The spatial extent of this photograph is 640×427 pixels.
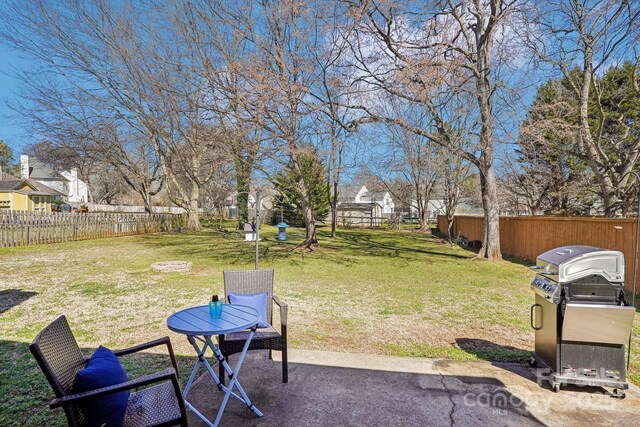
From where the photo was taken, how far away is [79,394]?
167cm

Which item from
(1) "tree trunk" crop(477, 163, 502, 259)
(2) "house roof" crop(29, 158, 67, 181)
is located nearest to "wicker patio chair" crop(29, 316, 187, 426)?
(1) "tree trunk" crop(477, 163, 502, 259)

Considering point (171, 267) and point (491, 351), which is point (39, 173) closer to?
point (171, 267)

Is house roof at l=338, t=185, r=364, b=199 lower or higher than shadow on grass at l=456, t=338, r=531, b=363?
higher

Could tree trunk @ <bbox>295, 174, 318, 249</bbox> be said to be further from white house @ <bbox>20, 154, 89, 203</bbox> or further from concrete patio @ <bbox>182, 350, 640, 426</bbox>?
white house @ <bbox>20, 154, 89, 203</bbox>

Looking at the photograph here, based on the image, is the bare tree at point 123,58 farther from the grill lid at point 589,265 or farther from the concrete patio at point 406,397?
the grill lid at point 589,265

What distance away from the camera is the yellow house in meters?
26.2

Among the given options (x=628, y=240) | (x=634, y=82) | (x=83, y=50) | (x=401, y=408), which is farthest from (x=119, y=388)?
(x=83, y=50)

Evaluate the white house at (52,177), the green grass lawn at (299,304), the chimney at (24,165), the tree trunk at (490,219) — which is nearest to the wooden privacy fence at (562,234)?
the tree trunk at (490,219)

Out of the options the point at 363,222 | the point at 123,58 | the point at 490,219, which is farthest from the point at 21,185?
the point at 490,219

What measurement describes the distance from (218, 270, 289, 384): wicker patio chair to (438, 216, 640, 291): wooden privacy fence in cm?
734

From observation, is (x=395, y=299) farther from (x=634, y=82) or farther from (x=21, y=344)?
(x=634, y=82)

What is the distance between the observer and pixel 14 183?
2675 centimetres

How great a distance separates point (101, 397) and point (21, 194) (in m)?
33.2

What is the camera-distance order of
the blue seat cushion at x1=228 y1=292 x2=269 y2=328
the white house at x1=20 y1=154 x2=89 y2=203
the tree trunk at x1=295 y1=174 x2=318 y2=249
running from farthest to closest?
the white house at x1=20 y1=154 x2=89 y2=203
the tree trunk at x1=295 y1=174 x2=318 y2=249
the blue seat cushion at x1=228 y1=292 x2=269 y2=328
